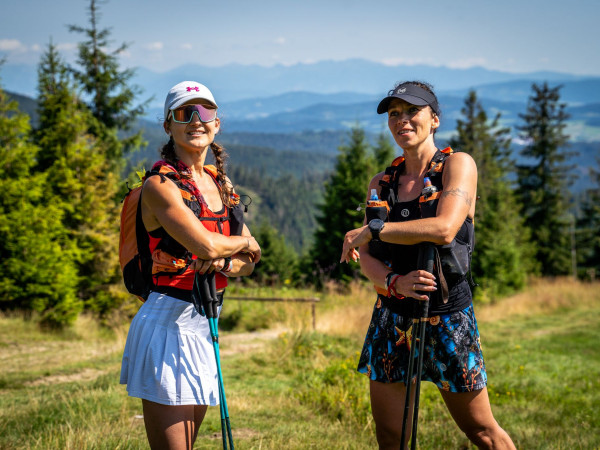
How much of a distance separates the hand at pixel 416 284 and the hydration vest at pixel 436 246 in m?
0.06

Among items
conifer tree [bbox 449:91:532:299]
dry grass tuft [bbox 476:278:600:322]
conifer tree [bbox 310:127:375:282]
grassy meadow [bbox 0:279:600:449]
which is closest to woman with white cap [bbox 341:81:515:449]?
grassy meadow [bbox 0:279:600:449]

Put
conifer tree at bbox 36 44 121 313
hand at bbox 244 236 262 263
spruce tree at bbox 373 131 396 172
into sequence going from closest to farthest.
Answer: hand at bbox 244 236 262 263 < conifer tree at bbox 36 44 121 313 < spruce tree at bbox 373 131 396 172

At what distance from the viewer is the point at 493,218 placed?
79.2 feet

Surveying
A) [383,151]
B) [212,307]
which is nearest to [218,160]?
[212,307]

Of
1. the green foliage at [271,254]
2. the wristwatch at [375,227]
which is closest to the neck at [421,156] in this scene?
the wristwatch at [375,227]

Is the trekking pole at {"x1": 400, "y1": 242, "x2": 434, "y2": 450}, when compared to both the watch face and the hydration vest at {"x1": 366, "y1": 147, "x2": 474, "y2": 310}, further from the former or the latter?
the watch face

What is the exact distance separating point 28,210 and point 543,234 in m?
34.6

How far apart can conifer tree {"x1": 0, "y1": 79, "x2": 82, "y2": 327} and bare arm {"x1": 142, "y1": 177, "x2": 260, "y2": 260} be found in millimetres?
12161

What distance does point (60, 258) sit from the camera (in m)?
14.2

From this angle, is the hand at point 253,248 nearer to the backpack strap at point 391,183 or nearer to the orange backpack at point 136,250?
the orange backpack at point 136,250

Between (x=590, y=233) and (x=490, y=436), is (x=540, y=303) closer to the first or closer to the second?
(x=490, y=436)

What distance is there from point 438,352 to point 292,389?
3.91 meters

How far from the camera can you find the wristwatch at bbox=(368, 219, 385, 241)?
8.35 ft

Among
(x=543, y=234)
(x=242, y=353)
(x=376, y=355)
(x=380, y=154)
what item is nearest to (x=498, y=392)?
(x=242, y=353)
